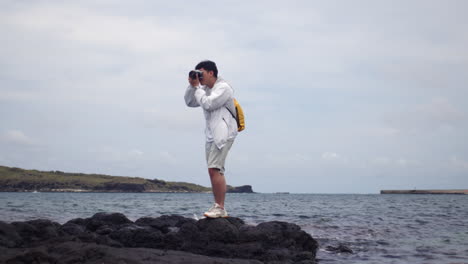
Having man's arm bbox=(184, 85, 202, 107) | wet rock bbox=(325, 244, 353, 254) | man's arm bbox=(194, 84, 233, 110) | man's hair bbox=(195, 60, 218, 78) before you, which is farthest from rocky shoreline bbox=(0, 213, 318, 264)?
man's hair bbox=(195, 60, 218, 78)

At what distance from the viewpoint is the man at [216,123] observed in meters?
8.12

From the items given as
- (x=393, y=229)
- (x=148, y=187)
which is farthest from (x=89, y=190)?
(x=393, y=229)

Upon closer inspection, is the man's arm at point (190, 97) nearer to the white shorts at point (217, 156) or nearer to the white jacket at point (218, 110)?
the white jacket at point (218, 110)

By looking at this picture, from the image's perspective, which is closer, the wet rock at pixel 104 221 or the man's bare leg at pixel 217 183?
the man's bare leg at pixel 217 183

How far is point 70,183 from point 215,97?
139 metres

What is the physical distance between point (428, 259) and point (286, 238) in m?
4.27

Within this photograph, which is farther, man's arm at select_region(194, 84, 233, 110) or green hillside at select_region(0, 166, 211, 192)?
green hillside at select_region(0, 166, 211, 192)

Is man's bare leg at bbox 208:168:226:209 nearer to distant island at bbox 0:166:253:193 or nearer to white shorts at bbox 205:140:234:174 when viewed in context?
white shorts at bbox 205:140:234:174

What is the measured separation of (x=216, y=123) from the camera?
27.1 feet

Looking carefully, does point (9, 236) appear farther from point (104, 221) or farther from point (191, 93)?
point (191, 93)

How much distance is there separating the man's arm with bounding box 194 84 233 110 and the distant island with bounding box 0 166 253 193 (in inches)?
5069

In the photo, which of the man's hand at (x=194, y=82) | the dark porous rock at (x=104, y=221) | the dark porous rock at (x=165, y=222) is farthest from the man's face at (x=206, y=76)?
the dark porous rock at (x=104, y=221)

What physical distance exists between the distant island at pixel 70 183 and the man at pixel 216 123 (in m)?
129

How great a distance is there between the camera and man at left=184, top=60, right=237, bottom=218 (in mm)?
8125
